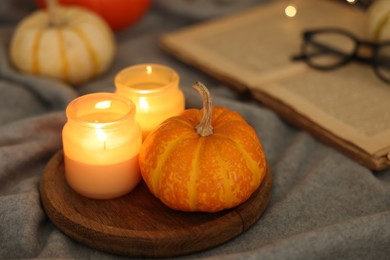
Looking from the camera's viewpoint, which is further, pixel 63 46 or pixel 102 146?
pixel 63 46

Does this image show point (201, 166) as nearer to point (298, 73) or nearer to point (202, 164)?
point (202, 164)

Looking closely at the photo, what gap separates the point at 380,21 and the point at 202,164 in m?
0.46

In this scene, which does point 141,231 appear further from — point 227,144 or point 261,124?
point 261,124

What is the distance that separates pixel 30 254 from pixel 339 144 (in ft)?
1.29

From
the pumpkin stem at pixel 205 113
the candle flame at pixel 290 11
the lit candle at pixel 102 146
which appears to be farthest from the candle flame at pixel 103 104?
the candle flame at pixel 290 11

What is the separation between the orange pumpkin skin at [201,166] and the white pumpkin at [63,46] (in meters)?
0.33

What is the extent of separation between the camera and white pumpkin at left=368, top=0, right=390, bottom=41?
872 mm

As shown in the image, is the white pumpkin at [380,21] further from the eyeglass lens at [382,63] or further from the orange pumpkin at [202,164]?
the orange pumpkin at [202,164]

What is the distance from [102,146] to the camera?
612 millimetres

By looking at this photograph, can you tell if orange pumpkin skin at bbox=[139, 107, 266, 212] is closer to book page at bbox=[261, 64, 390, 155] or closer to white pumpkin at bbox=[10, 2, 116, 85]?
book page at bbox=[261, 64, 390, 155]

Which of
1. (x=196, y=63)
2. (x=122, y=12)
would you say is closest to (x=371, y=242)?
(x=196, y=63)

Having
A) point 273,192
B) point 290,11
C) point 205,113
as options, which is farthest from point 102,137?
point 290,11

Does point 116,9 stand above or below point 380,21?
below

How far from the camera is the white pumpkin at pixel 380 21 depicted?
872mm
